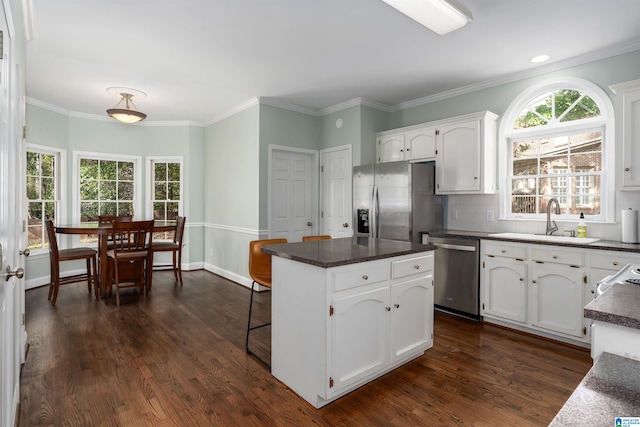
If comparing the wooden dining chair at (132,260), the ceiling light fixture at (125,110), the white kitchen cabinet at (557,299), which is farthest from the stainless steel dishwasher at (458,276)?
the ceiling light fixture at (125,110)

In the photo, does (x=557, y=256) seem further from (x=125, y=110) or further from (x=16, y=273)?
(x=125, y=110)

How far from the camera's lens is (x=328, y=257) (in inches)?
86.2

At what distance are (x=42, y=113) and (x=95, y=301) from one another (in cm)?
296

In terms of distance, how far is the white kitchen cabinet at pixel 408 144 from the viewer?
4.29 meters

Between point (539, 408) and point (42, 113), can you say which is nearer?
point (539, 408)

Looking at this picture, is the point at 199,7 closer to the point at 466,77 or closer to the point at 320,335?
the point at 320,335

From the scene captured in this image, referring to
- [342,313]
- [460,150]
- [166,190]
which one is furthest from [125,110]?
[460,150]

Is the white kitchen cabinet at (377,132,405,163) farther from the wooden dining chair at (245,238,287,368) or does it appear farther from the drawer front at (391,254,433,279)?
the wooden dining chair at (245,238,287,368)

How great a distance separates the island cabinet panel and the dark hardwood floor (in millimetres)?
134

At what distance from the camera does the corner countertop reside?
2.13 meters

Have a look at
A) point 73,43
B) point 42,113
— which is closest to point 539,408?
point 73,43

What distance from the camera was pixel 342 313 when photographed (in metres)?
2.15

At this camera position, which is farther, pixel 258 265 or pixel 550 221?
pixel 550 221

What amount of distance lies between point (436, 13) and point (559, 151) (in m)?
2.20
